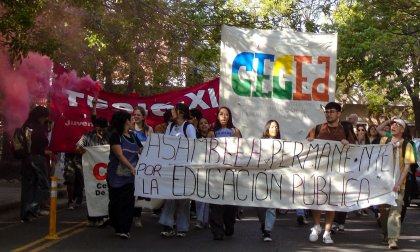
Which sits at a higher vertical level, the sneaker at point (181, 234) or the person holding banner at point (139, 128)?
the person holding banner at point (139, 128)

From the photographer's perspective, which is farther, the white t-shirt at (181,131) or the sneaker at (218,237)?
the white t-shirt at (181,131)

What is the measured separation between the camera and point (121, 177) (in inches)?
371

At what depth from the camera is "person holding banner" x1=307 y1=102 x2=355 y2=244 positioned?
945 centimetres

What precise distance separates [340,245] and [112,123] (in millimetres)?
3478

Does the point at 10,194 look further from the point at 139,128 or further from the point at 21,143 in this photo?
the point at 139,128

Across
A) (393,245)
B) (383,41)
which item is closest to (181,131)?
(393,245)

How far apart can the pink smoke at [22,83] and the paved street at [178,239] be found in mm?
3627

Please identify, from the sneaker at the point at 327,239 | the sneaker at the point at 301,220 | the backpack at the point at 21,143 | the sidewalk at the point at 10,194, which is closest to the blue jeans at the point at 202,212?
the sneaker at the point at 301,220

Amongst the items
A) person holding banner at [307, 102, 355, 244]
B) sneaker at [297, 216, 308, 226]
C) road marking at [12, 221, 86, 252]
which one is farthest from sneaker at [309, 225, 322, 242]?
road marking at [12, 221, 86, 252]

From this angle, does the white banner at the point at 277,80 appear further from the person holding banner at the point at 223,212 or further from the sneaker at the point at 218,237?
the sneaker at the point at 218,237

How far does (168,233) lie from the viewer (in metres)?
9.79

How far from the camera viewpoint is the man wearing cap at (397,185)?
9188 mm

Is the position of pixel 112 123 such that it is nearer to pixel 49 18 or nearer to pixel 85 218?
pixel 85 218

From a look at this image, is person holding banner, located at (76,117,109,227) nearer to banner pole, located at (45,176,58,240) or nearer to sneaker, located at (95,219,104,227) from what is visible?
sneaker, located at (95,219,104,227)
